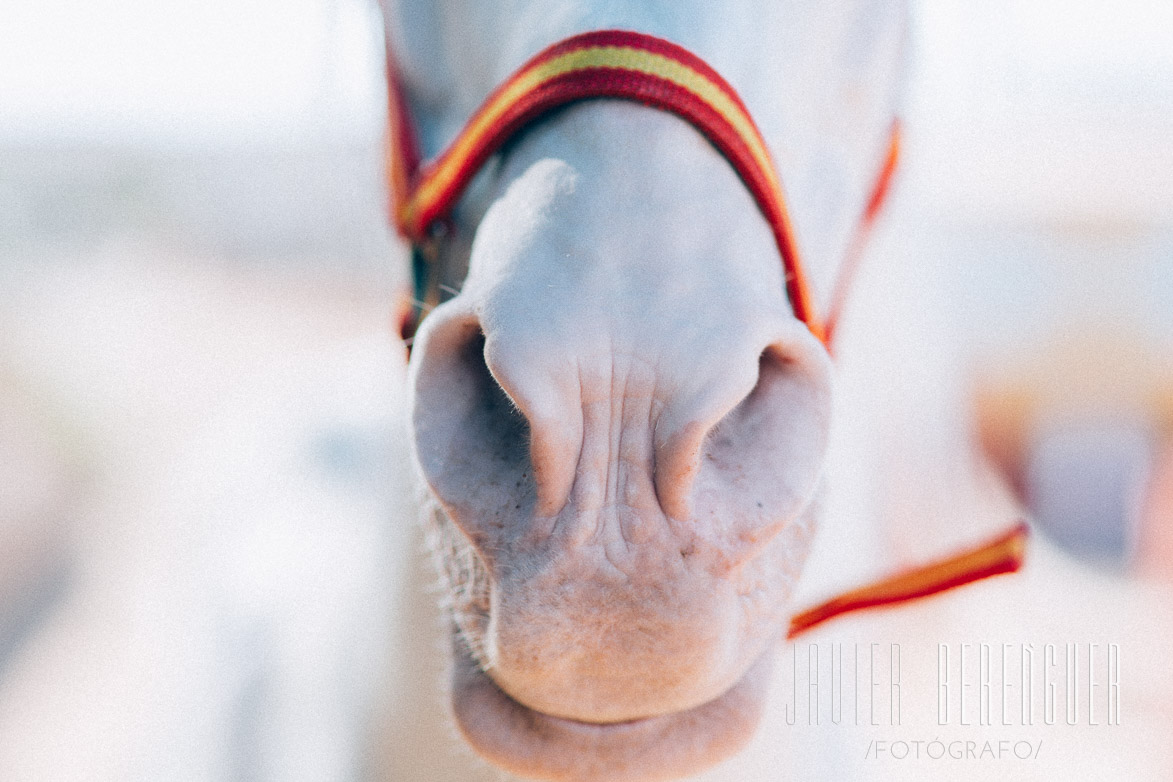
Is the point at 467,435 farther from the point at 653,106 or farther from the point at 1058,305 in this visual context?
the point at 1058,305

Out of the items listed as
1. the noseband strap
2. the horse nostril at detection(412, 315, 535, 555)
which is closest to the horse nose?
the horse nostril at detection(412, 315, 535, 555)

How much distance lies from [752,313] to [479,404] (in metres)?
0.18

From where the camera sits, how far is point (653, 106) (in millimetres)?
556

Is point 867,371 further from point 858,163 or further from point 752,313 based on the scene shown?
point 752,313

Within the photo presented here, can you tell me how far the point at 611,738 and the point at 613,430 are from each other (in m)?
0.21

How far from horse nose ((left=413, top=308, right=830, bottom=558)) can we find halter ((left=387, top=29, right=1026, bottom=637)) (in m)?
0.14

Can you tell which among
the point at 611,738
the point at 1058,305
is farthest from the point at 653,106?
the point at 1058,305

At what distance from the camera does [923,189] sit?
114 centimetres

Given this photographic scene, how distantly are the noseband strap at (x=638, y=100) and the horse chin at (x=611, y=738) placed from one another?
291 millimetres

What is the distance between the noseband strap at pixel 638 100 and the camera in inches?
22.0

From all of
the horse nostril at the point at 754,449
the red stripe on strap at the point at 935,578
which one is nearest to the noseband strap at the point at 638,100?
the horse nostril at the point at 754,449

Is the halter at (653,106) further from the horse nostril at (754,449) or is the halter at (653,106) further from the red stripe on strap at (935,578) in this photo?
the horse nostril at (754,449)

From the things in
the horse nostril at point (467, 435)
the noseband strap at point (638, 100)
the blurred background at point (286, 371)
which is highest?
the noseband strap at point (638, 100)

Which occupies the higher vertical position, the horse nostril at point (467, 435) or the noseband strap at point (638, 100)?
the noseband strap at point (638, 100)
